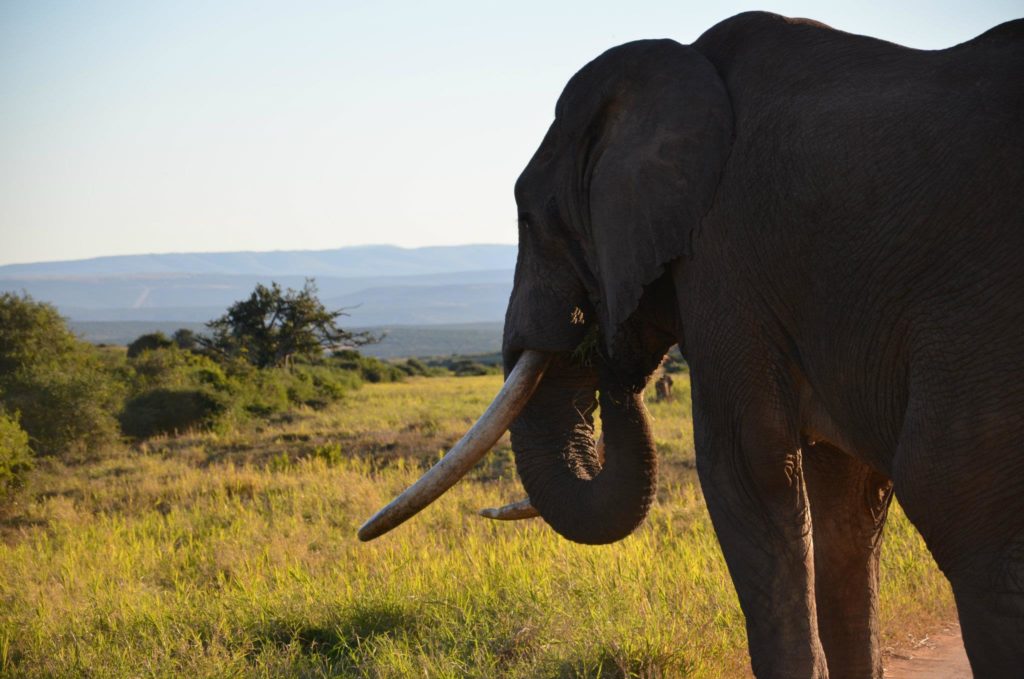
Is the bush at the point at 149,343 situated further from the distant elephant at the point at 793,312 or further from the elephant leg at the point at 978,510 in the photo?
the elephant leg at the point at 978,510

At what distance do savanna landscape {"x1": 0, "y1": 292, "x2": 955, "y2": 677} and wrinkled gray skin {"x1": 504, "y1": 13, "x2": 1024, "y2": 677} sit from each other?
1117mm

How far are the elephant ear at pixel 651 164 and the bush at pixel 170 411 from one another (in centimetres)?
1549

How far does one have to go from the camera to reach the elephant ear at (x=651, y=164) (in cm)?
343

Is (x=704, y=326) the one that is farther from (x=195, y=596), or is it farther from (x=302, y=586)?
(x=195, y=596)

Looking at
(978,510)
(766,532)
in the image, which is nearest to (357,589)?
(766,532)

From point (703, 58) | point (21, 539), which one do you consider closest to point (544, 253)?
point (703, 58)

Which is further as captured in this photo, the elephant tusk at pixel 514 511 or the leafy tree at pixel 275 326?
the leafy tree at pixel 275 326

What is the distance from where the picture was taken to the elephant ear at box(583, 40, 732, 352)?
11.3 feet

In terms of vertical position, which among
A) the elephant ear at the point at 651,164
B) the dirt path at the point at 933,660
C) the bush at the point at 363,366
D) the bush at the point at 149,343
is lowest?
the bush at the point at 363,366

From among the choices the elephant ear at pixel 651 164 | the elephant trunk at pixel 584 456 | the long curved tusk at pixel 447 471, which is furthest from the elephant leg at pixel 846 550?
the long curved tusk at pixel 447 471

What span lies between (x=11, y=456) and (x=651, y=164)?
957 cm

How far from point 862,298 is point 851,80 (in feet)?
2.10

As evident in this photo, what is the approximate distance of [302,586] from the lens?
6.38m

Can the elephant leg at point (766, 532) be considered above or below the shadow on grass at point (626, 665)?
above
